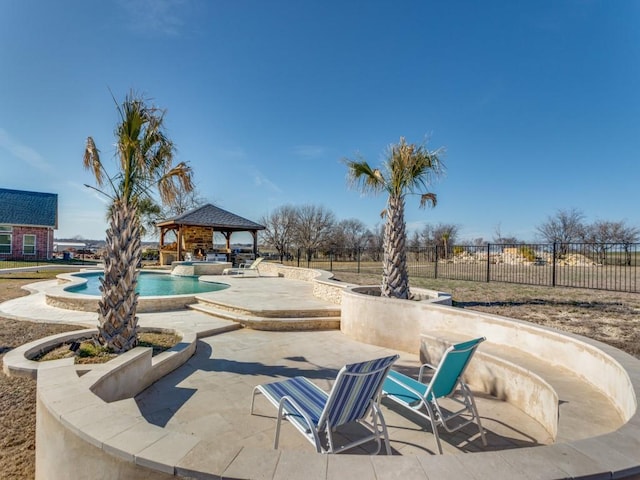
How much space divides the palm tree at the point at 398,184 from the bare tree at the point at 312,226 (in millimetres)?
32721

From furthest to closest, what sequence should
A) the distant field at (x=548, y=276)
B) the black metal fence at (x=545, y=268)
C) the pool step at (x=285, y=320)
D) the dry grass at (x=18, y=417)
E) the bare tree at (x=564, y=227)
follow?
the bare tree at (x=564, y=227) → the distant field at (x=548, y=276) → the black metal fence at (x=545, y=268) → the pool step at (x=285, y=320) → the dry grass at (x=18, y=417)

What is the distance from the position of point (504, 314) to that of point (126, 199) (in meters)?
6.72

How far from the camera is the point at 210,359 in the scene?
5066 mm

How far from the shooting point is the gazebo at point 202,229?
21969 millimetres

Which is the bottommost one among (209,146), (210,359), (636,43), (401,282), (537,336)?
(210,359)

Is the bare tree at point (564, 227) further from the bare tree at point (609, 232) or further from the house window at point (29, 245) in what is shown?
the house window at point (29, 245)

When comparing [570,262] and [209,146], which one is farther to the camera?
[570,262]

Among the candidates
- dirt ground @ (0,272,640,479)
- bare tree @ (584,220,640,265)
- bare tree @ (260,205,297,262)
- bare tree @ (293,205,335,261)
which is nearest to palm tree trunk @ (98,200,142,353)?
dirt ground @ (0,272,640,479)

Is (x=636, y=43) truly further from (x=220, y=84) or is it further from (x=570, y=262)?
(x=570, y=262)

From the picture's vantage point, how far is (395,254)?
22.4 ft

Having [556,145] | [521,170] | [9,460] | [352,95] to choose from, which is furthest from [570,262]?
[9,460]

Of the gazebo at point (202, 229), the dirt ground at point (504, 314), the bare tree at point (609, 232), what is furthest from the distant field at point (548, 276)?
the bare tree at point (609, 232)

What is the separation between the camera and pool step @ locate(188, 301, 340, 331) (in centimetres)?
708

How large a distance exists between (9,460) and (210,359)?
2610 mm
